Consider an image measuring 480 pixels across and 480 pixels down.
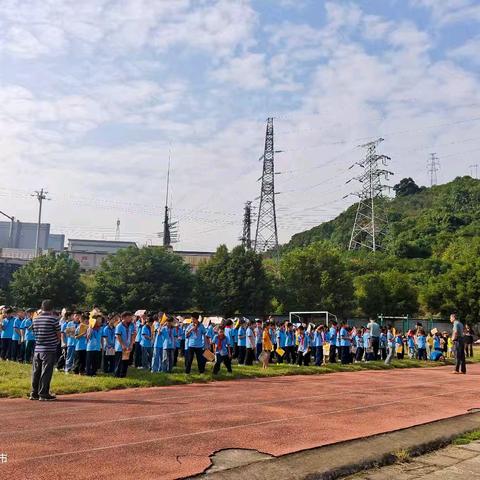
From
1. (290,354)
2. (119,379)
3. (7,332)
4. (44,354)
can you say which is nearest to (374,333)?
(290,354)

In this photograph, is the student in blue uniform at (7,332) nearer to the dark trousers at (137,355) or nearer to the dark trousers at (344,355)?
the dark trousers at (137,355)

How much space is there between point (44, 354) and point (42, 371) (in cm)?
38

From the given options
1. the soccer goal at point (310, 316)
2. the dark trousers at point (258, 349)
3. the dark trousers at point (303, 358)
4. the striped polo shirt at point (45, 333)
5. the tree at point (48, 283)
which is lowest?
the dark trousers at point (303, 358)

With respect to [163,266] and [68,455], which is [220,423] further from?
[163,266]

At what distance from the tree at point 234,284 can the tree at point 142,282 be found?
4.64 ft

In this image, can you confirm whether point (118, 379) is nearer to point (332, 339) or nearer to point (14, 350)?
point (14, 350)

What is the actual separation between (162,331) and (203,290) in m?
28.5

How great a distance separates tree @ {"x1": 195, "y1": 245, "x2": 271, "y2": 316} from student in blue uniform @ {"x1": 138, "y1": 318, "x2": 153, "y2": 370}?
25683mm

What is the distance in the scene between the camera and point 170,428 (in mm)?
7973

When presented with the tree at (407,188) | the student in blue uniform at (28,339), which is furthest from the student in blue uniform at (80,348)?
the tree at (407,188)

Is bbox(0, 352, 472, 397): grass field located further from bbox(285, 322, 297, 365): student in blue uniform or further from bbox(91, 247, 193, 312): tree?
bbox(91, 247, 193, 312): tree

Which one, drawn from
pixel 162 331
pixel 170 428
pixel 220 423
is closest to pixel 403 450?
pixel 220 423

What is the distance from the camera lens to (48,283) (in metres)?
40.8

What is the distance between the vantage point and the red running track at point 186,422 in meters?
6.21
